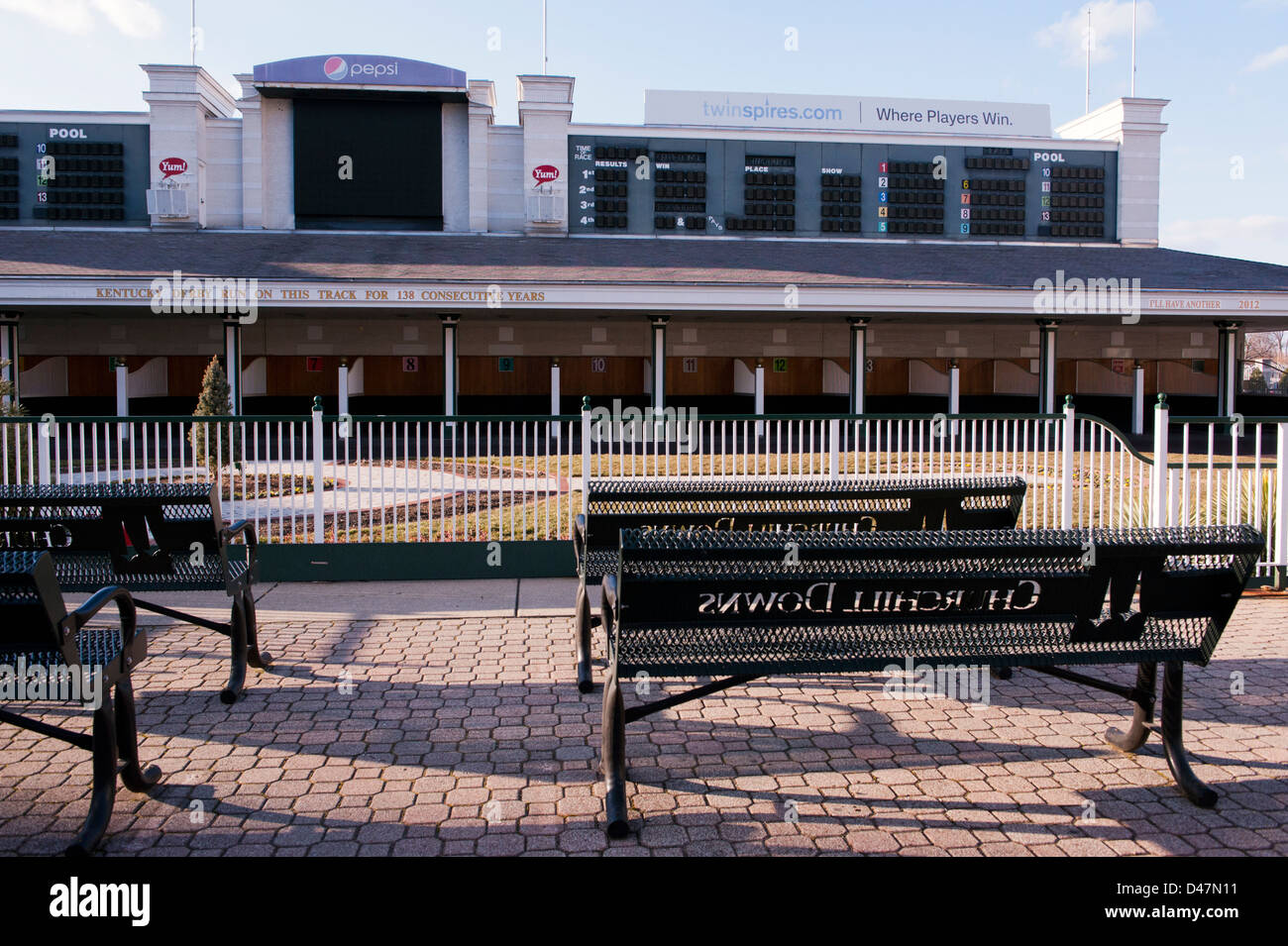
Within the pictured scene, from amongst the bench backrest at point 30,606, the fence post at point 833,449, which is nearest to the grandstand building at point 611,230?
the fence post at point 833,449

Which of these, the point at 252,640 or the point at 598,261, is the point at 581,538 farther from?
the point at 598,261

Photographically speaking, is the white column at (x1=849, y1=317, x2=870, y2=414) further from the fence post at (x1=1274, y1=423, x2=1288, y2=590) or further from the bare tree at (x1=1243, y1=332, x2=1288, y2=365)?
the bare tree at (x1=1243, y1=332, x2=1288, y2=365)

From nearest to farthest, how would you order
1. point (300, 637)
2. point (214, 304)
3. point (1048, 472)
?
point (300, 637) → point (1048, 472) → point (214, 304)

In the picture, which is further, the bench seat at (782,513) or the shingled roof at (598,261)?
the shingled roof at (598,261)

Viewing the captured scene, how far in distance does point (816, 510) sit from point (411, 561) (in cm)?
416

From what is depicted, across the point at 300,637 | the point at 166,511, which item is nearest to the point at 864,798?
the point at 300,637

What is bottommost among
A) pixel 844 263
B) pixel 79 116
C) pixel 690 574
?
pixel 690 574

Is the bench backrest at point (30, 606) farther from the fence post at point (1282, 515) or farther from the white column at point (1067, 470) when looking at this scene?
the fence post at point (1282, 515)

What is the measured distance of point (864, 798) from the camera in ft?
13.9

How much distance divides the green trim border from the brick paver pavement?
2552mm

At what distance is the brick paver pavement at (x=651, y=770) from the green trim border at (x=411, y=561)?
2552 mm

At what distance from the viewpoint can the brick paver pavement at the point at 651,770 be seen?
386 cm

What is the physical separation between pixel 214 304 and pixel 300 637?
16082mm
